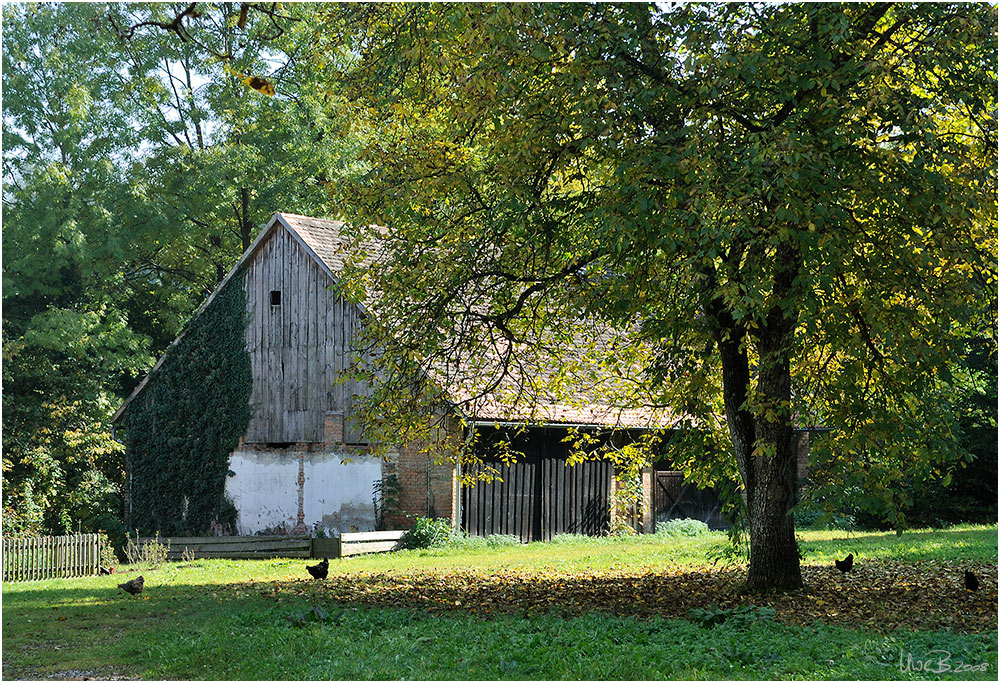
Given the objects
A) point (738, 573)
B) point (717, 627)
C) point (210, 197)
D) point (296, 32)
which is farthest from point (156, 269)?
point (717, 627)

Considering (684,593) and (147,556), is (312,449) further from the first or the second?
(684,593)

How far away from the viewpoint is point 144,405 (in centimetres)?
2878

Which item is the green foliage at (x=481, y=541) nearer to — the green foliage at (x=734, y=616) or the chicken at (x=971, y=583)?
the green foliage at (x=734, y=616)

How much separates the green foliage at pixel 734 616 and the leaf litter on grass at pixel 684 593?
0.64ft

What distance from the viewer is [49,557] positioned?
66.8 ft

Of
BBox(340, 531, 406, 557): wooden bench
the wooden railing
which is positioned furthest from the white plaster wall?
the wooden railing

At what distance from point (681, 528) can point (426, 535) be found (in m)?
7.81

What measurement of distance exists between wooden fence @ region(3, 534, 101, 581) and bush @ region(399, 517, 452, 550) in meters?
6.60

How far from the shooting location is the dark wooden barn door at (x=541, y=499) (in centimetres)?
2491

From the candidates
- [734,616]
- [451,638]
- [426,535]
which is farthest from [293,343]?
[734,616]

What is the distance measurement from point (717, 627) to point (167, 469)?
20.2 metres

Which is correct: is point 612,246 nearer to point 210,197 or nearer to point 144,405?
point 144,405

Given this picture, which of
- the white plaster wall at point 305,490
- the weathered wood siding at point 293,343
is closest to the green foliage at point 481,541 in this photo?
the white plaster wall at point 305,490

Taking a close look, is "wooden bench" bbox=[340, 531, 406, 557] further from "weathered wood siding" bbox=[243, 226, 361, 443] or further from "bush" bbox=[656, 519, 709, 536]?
"bush" bbox=[656, 519, 709, 536]
